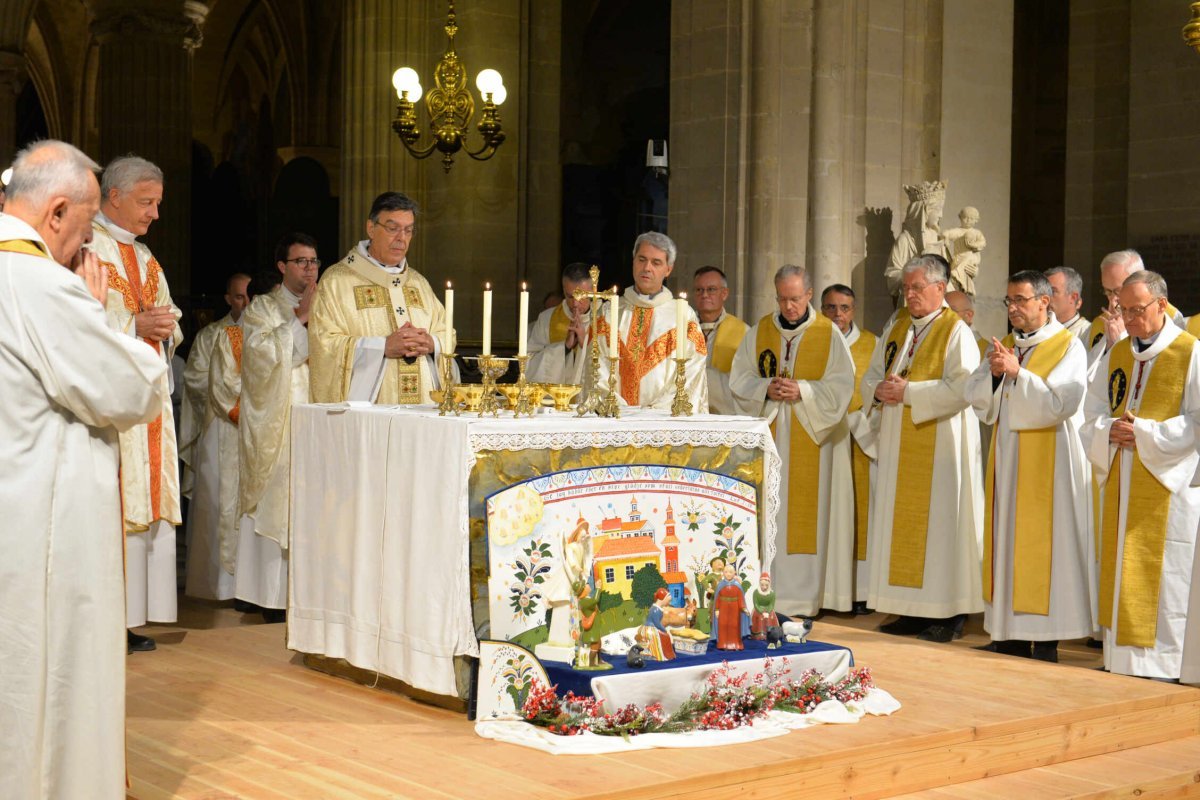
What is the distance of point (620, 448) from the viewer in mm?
5719

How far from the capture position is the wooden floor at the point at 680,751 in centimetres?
460

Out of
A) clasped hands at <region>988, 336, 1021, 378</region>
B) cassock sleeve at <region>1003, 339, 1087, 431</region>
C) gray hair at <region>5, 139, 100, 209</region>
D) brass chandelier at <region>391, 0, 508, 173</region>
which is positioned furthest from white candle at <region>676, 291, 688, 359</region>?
brass chandelier at <region>391, 0, 508, 173</region>

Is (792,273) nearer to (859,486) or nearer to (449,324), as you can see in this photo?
(859,486)

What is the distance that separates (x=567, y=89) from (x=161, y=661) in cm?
1141

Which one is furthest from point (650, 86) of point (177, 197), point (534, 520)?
point (534, 520)

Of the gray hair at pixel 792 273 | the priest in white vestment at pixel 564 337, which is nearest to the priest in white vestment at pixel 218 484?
the priest in white vestment at pixel 564 337

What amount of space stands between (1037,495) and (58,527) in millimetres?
4966

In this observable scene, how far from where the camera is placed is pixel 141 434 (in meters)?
6.54

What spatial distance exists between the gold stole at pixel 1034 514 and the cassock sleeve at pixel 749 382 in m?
1.43

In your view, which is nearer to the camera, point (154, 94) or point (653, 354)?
point (653, 354)

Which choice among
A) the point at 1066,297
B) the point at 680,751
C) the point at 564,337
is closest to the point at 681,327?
the point at 680,751

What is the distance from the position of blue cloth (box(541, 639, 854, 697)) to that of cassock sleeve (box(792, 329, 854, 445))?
8.52 ft

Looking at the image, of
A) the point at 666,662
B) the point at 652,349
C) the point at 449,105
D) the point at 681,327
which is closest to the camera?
the point at 666,662

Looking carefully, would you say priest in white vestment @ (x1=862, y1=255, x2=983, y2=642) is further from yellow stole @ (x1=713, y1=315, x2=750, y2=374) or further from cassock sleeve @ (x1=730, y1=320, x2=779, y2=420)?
yellow stole @ (x1=713, y1=315, x2=750, y2=374)
